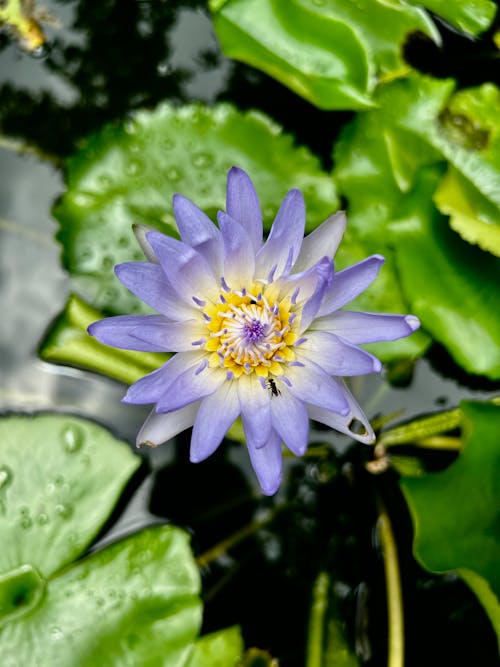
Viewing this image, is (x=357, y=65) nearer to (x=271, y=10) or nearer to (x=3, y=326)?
(x=271, y=10)

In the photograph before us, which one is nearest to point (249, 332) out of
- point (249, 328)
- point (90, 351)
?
point (249, 328)

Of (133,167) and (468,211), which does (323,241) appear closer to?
(468,211)

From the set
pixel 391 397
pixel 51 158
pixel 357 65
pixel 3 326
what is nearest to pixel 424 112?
pixel 357 65

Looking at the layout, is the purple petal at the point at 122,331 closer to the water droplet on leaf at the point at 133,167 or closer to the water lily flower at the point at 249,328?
the water lily flower at the point at 249,328

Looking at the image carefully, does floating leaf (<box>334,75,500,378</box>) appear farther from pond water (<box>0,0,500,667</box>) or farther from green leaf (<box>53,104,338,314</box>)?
pond water (<box>0,0,500,667</box>)

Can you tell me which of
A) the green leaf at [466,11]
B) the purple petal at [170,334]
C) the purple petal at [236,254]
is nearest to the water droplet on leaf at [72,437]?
the purple petal at [170,334]

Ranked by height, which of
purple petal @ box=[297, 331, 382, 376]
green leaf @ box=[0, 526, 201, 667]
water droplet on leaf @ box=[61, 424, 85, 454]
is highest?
purple petal @ box=[297, 331, 382, 376]

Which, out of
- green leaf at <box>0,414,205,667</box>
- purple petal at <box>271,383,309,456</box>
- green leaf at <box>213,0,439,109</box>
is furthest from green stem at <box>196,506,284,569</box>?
green leaf at <box>213,0,439,109</box>
